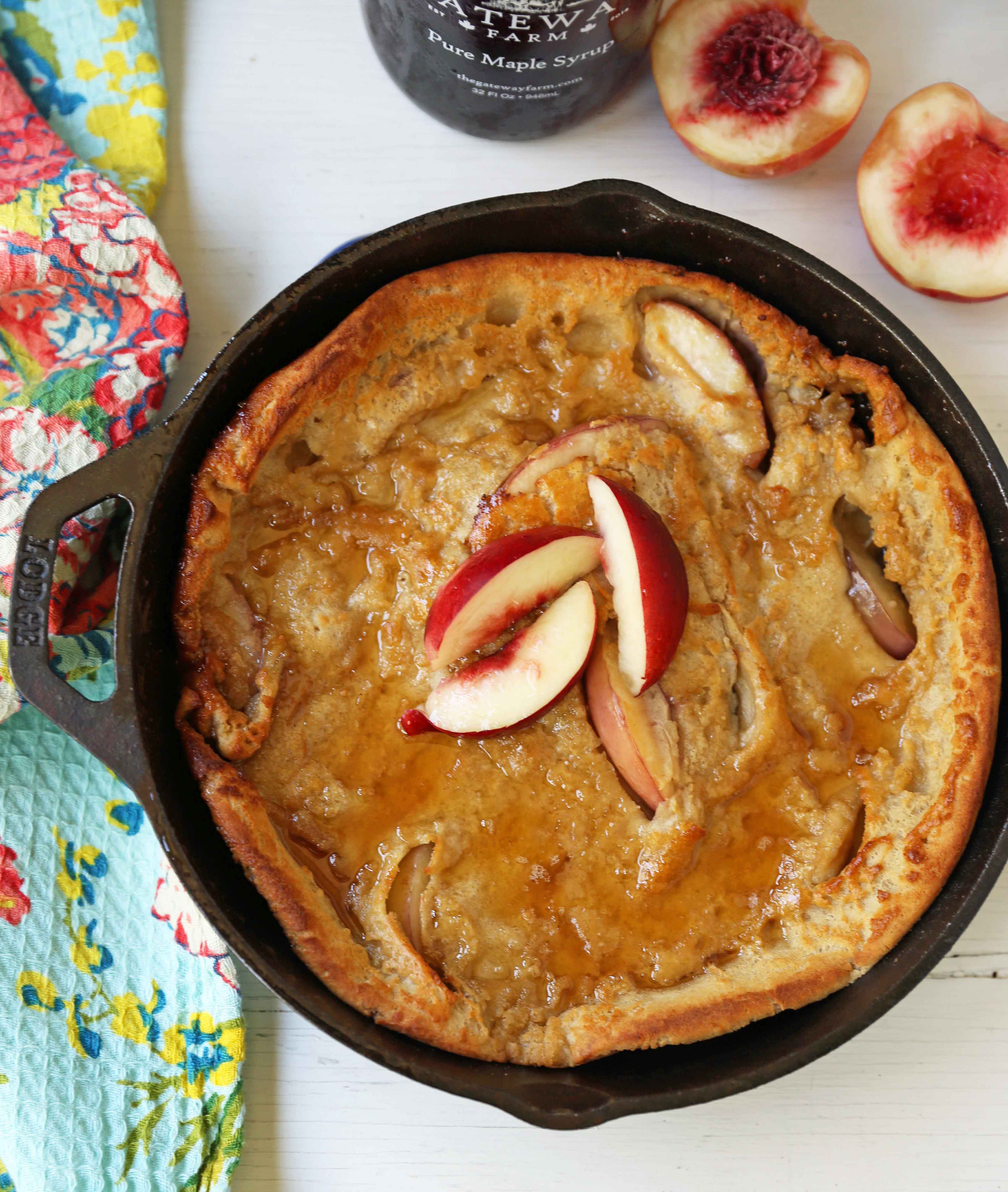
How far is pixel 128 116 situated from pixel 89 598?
3.74 feet

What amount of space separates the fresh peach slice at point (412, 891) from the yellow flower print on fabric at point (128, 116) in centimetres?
162

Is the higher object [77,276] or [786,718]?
[77,276]

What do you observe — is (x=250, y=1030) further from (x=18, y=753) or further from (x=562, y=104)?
(x=562, y=104)

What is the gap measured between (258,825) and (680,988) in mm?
863

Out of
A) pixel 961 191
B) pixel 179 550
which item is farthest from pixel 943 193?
pixel 179 550

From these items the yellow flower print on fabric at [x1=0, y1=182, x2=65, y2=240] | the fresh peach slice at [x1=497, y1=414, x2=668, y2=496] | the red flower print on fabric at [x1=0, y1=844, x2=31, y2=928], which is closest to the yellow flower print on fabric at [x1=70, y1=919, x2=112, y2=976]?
the red flower print on fabric at [x1=0, y1=844, x2=31, y2=928]

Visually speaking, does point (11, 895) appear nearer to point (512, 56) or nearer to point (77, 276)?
point (77, 276)

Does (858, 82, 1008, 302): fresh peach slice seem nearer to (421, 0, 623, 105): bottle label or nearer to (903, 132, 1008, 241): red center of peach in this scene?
(903, 132, 1008, 241): red center of peach

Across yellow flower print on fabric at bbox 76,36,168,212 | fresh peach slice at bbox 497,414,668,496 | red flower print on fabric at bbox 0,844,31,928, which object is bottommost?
red flower print on fabric at bbox 0,844,31,928

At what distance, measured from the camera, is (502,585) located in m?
2.06

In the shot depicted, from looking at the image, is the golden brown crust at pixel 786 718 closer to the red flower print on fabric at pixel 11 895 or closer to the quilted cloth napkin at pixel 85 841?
the quilted cloth napkin at pixel 85 841

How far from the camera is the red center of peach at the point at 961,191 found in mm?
2488

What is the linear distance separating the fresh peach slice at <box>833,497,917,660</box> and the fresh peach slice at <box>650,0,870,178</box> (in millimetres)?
848

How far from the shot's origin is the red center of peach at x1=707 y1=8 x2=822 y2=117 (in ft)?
8.07
